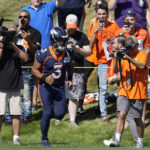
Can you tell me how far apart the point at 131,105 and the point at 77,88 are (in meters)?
2.26

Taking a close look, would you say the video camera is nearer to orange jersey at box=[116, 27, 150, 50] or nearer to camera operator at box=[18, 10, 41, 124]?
camera operator at box=[18, 10, 41, 124]

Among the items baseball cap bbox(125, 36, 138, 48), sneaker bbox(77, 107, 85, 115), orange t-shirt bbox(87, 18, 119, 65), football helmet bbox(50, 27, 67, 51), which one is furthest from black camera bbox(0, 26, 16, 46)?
sneaker bbox(77, 107, 85, 115)

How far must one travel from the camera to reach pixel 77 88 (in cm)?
1098

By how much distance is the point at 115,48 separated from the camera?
8.77 m

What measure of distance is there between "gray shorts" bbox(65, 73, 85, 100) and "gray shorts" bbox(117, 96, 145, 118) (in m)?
2.12

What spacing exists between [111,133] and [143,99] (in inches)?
67.5

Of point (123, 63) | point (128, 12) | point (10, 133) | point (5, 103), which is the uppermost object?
point (128, 12)

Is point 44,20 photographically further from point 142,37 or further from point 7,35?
point 7,35

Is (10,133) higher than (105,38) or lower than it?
lower

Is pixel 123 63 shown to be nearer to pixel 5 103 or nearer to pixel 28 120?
pixel 5 103

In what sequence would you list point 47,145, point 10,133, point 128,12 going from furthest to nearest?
point 10,133 → point 128,12 → point 47,145

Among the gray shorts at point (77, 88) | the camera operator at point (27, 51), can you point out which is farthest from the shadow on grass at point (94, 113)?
the camera operator at point (27, 51)

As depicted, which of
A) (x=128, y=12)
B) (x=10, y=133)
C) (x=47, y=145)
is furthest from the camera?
(x=10, y=133)

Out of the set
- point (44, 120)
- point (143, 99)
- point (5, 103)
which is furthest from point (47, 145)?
point (143, 99)
